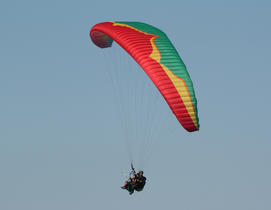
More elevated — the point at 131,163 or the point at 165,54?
the point at 165,54

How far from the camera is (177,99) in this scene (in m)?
54.3

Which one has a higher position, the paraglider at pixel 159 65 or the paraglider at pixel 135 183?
the paraglider at pixel 159 65

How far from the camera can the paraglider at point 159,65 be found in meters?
54.1

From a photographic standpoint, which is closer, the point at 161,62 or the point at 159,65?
the point at 159,65

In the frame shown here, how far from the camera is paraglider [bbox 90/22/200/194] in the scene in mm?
54094

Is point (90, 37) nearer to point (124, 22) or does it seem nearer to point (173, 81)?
point (124, 22)

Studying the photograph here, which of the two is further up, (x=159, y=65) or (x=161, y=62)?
(x=161, y=62)

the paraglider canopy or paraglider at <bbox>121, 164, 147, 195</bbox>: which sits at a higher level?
the paraglider canopy

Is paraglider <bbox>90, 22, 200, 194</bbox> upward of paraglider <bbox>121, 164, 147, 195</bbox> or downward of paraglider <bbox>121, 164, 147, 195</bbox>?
upward

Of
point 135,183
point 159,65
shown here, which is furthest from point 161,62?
point 135,183

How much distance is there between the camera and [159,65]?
182 ft

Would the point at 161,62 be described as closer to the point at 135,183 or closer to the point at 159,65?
the point at 159,65

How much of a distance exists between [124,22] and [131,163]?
317 inches

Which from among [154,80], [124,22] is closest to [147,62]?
[154,80]
